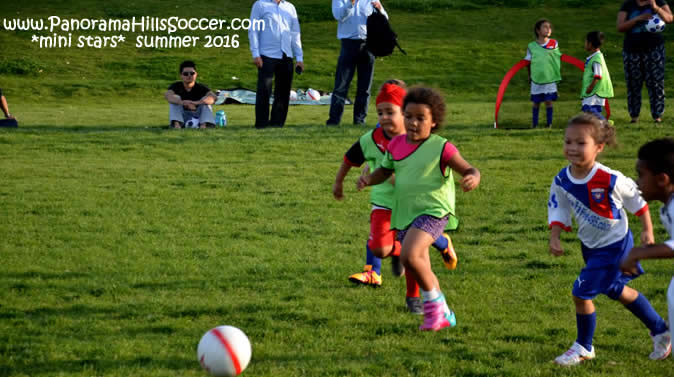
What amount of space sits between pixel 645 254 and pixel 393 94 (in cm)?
256

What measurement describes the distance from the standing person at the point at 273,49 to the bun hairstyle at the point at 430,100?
8935 millimetres

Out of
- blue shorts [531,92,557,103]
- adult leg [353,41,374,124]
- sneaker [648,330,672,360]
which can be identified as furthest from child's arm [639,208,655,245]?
adult leg [353,41,374,124]

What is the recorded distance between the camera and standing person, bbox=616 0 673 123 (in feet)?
43.6

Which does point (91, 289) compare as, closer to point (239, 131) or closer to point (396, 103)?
point (396, 103)

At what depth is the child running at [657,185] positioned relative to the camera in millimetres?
3660

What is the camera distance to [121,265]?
21.8 ft

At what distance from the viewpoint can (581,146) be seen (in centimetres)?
464

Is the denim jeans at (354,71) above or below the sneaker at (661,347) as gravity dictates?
above

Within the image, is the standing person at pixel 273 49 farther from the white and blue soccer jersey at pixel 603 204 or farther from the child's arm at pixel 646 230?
the child's arm at pixel 646 230

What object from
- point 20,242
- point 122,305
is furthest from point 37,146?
point 122,305

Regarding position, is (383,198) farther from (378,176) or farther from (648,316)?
(648,316)

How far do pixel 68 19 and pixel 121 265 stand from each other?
38208 millimetres

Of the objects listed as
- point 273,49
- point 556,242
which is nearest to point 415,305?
point 556,242

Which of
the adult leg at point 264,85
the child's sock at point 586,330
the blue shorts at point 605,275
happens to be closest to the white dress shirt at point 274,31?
the adult leg at point 264,85
